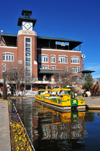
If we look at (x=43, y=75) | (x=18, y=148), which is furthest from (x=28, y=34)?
(x=18, y=148)

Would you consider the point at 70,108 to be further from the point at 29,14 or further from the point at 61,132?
the point at 29,14

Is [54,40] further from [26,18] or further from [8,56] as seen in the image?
[8,56]

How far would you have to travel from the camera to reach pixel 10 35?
5844 centimetres

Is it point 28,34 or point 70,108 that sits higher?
point 28,34

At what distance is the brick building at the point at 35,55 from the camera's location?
55.2m

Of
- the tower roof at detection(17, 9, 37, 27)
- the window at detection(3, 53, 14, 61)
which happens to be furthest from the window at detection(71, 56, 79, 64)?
the window at detection(3, 53, 14, 61)

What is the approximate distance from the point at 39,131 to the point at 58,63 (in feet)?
172

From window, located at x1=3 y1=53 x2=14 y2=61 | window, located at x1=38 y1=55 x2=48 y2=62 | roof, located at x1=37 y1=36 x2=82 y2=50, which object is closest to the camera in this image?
window, located at x1=3 y1=53 x2=14 y2=61

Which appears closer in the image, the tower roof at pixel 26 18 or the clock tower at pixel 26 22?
the clock tower at pixel 26 22

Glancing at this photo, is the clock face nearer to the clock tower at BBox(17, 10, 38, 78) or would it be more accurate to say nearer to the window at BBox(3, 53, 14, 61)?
the clock tower at BBox(17, 10, 38, 78)

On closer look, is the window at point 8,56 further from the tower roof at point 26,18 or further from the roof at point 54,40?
the tower roof at point 26,18

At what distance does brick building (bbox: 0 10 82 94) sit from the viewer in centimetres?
5516

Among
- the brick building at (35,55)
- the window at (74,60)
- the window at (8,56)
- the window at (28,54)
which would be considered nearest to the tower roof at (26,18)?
the brick building at (35,55)

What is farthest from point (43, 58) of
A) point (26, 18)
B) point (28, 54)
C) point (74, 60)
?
point (26, 18)
